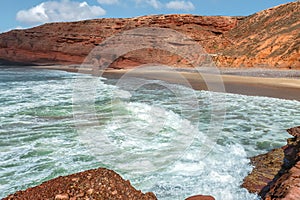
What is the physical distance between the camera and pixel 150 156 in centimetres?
570

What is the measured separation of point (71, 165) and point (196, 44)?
43306 mm

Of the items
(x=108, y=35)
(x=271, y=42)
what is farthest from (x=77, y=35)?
(x=271, y=42)

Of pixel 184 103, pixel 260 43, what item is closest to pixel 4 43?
pixel 260 43

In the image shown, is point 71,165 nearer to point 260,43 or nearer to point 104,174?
point 104,174

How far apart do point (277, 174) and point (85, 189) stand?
11.0 ft

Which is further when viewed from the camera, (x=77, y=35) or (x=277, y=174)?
(x=77, y=35)

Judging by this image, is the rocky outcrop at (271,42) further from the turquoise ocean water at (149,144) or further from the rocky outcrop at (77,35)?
the turquoise ocean water at (149,144)

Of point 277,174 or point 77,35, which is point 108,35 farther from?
point 277,174

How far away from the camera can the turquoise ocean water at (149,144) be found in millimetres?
4441

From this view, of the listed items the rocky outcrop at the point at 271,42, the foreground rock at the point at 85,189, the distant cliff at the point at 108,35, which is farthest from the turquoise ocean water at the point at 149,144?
the distant cliff at the point at 108,35

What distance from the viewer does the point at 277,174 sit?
432cm

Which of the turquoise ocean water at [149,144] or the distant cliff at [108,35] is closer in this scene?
the turquoise ocean water at [149,144]

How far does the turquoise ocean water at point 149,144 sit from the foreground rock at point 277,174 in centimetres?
19

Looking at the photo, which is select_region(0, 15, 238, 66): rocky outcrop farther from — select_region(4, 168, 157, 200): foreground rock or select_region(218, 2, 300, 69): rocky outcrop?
select_region(4, 168, 157, 200): foreground rock
